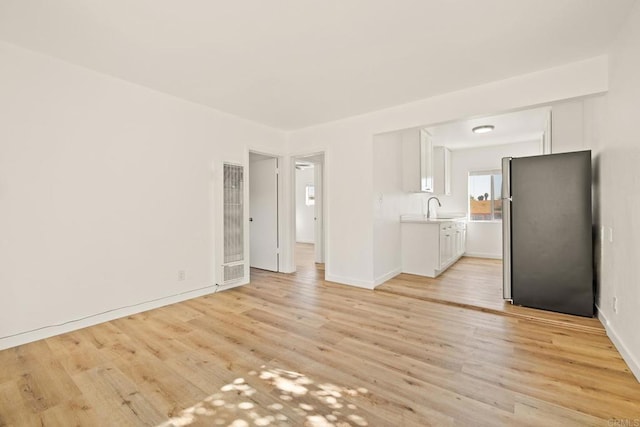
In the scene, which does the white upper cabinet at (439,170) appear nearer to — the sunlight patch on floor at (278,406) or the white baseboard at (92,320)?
the white baseboard at (92,320)

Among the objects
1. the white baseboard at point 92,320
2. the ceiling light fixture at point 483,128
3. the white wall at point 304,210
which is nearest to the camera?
the white baseboard at point 92,320

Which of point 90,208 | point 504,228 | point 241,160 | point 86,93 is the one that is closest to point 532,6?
point 504,228

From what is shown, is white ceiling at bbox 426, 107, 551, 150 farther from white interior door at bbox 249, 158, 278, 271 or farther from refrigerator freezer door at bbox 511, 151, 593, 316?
white interior door at bbox 249, 158, 278, 271

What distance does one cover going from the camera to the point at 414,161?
5.14 meters

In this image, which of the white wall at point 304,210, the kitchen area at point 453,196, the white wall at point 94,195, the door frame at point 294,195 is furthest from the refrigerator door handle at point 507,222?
the white wall at point 304,210

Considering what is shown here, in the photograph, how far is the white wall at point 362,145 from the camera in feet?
9.91

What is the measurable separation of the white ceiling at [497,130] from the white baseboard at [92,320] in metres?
4.38

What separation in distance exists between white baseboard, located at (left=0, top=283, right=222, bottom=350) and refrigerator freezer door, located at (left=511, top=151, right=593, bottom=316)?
13.2ft

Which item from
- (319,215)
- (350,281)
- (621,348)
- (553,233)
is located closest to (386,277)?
(350,281)

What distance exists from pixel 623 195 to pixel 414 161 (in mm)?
3098

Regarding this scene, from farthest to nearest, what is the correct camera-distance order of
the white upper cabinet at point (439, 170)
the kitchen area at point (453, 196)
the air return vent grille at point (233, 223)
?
the white upper cabinet at point (439, 170) → the air return vent grille at point (233, 223) → the kitchen area at point (453, 196)

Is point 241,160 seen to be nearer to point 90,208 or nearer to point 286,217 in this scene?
point 286,217

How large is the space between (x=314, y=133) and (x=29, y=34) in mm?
3340

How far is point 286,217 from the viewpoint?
5117 mm
